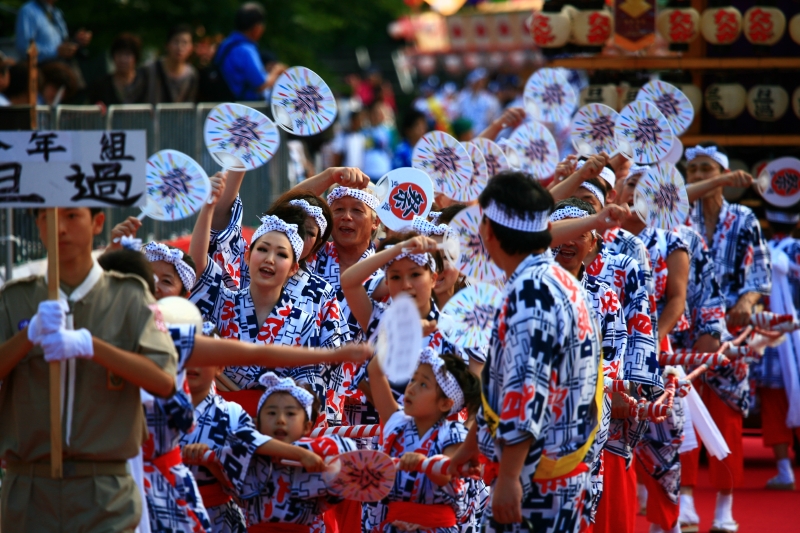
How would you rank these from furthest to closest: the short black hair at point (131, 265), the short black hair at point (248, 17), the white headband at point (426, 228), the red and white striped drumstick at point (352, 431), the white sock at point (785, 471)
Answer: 1. the short black hair at point (248, 17)
2. the white sock at point (785, 471)
3. the white headband at point (426, 228)
4. the red and white striped drumstick at point (352, 431)
5. the short black hair at point (131, 265)

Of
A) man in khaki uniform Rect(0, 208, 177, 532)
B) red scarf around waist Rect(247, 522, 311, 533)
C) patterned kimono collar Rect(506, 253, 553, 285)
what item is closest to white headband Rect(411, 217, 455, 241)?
patterned kimono collar Rect(506, 253, 553, 285)

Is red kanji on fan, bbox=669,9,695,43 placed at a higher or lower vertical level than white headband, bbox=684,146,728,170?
higher

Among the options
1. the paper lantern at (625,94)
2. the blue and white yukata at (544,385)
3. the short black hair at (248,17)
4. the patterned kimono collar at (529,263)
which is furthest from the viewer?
the short black hair at (248,17)

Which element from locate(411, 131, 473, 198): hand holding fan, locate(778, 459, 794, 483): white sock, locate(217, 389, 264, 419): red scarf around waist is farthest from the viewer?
locate(778, 459, 794, 483): white sock

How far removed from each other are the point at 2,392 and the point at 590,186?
355 cm

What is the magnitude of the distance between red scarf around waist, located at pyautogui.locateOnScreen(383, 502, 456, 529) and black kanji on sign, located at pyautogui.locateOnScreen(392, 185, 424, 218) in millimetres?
1754

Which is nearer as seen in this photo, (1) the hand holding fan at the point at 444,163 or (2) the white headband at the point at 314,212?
(2) the white headband at the point at 314,212

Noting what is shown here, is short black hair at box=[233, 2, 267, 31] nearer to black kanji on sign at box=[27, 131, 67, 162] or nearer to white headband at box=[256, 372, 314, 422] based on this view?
white headband at box=[256, 372, 314, 422]

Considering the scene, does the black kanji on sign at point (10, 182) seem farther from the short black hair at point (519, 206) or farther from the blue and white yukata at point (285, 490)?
the short black hair at point (519, 206)

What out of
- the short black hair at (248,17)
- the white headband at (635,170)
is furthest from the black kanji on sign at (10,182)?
the short black hair at (248,17)

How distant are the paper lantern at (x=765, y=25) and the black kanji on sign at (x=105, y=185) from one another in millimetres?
7177

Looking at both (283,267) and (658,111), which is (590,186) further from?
(283,267)

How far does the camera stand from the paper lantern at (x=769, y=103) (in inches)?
376

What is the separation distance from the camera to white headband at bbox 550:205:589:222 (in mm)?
5355
